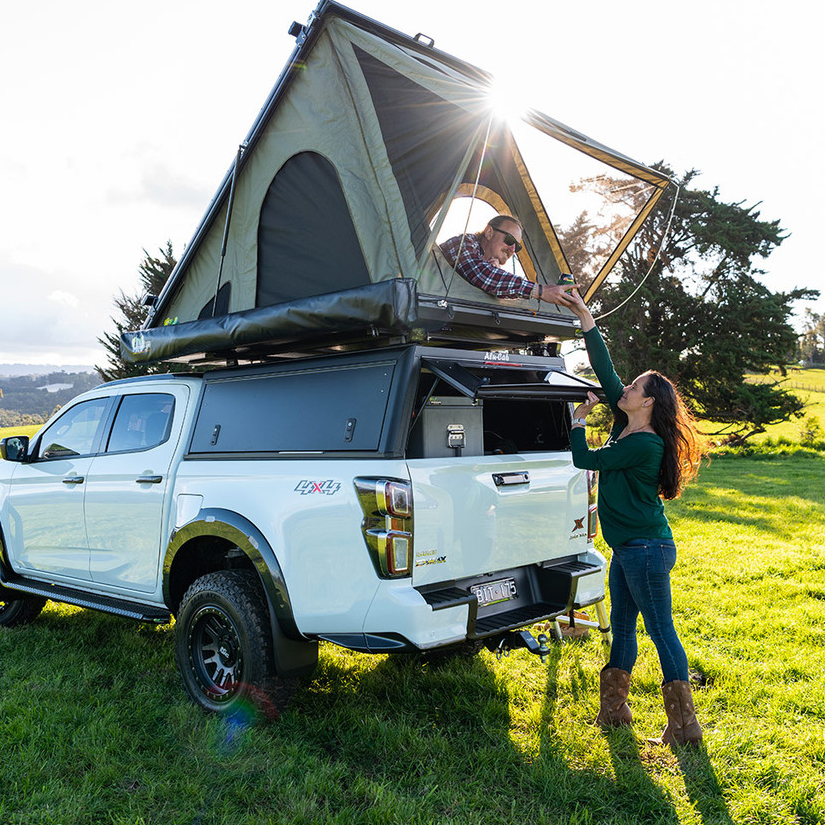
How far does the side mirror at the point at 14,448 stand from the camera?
5.22m

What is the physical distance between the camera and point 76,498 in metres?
4.91

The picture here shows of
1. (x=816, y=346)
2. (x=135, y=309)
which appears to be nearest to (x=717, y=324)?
(x=135, y=309)

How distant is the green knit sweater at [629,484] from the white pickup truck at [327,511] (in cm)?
33

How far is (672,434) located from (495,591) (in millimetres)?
1247

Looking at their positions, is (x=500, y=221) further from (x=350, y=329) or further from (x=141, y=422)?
(x=141, y=422)

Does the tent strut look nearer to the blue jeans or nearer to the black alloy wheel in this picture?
the black alloy wheel

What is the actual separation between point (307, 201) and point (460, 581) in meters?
2.51

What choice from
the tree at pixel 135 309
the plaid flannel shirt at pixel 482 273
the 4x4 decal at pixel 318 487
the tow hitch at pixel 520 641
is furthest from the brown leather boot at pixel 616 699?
the tree at pixel 135 309

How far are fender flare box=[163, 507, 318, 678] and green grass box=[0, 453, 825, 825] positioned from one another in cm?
38

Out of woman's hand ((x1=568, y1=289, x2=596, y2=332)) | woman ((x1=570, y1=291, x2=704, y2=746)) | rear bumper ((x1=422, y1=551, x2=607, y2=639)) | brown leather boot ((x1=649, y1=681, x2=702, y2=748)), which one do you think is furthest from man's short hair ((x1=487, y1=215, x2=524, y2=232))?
brown leather boot ((x1=649, y1=681, x2=702, y2=748))

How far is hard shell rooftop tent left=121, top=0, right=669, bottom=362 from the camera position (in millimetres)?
3793

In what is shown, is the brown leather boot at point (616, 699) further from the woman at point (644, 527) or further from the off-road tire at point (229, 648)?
the off-road tire at point (229, 648)

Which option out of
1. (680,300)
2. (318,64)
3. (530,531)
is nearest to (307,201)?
(318,64)

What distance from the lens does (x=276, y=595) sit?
A: 352 centimetres
